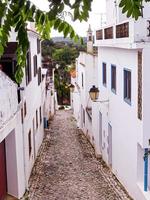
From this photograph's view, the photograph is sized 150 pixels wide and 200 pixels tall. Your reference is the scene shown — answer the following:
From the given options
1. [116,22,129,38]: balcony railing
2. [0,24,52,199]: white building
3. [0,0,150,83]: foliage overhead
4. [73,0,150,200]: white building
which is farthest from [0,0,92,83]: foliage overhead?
[116,22,129,38]: balcony railing

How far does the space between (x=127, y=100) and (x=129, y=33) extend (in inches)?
93.8

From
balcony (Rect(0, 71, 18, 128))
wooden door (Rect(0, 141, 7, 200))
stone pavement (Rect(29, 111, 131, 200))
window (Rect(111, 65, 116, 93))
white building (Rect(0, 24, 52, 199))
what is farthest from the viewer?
window (Rect(111, 65, 116, 93))

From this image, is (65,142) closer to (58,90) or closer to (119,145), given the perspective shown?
(119,145)

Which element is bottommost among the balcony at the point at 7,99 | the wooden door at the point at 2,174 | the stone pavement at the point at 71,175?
the stone pavement at the point at 71,175

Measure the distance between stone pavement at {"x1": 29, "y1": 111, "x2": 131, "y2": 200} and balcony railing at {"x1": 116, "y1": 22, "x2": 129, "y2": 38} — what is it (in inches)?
183

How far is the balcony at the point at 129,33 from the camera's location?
431 inches

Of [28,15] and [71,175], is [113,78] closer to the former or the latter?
[71,175]

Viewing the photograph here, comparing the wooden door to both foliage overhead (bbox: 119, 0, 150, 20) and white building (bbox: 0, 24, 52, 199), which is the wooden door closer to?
white building (bbox: 0, 24, 52, 199)

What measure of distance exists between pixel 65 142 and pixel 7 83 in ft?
39.2

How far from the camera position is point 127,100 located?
43.3 ft

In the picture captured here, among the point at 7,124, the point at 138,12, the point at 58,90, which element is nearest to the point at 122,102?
the point at 7,124

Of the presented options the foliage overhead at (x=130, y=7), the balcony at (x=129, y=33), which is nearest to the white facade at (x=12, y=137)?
the balcony at (x=129, y=33)

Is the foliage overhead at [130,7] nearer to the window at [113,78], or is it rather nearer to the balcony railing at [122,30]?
the balcony railing at [122,30]

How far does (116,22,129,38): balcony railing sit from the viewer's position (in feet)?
39.6
